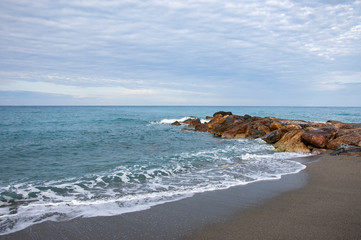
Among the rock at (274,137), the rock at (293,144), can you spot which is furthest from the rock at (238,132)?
the rock at (293,144)

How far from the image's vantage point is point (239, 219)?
4559 mm

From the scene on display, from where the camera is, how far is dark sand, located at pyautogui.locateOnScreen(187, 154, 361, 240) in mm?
3912

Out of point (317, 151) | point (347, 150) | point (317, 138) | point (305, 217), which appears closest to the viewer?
point (305, 217)

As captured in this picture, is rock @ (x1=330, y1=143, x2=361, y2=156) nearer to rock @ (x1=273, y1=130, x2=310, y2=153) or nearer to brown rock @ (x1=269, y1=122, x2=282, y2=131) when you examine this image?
rock @ (x1=273, y1=130, x2=310, y2=153)

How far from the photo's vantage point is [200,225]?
14.2 ft

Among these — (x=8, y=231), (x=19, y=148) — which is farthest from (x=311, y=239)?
(x=19, y=148)

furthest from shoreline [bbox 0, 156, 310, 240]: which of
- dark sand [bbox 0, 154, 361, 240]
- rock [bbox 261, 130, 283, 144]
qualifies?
rock [bbox 261, 130, 283, 144]

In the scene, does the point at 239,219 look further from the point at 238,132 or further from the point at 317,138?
the point at 238,132

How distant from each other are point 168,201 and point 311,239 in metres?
3.01

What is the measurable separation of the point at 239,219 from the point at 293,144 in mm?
9590

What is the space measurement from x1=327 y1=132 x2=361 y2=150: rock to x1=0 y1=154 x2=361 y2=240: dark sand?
6118 mm

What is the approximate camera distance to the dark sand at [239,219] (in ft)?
13.1

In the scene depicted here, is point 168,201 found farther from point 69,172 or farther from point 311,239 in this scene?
point 69,172

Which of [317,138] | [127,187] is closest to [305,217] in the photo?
[127,187]
